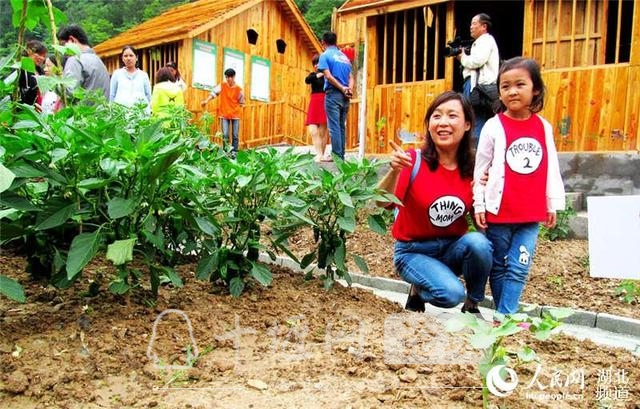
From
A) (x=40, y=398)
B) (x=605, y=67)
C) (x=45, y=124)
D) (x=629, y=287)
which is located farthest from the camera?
(x=605, y=67)

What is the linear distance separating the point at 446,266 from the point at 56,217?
80.9 inches

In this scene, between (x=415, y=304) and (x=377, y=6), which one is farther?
(x=377, y=6)

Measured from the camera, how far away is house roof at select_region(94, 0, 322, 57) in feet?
47.2

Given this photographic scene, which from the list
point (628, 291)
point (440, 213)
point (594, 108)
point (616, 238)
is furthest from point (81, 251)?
point (594, 108)

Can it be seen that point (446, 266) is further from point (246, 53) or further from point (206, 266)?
point (246, 53)

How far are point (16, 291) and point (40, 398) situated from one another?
0.38 meters

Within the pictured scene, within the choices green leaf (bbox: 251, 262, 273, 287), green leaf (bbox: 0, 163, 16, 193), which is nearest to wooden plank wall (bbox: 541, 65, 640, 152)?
green leaf (bbox: 251, 262, 273, 287)

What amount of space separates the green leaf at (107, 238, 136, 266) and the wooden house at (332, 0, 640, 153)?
21.0 ft

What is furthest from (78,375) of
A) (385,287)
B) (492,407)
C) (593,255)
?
(385,287)

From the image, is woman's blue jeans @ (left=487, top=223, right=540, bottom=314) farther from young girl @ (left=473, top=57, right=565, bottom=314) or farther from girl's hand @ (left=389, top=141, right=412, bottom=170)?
girl's hand @ (left=389, top=141, right=412, bottom=170)

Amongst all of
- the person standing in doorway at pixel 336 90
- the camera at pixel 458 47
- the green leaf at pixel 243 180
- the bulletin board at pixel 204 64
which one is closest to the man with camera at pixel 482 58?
the camera at pixel 458 47

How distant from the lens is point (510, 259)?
3.20 metres

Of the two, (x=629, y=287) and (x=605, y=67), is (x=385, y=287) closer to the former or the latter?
(x=629, y=287)

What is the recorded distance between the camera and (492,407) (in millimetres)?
1680
